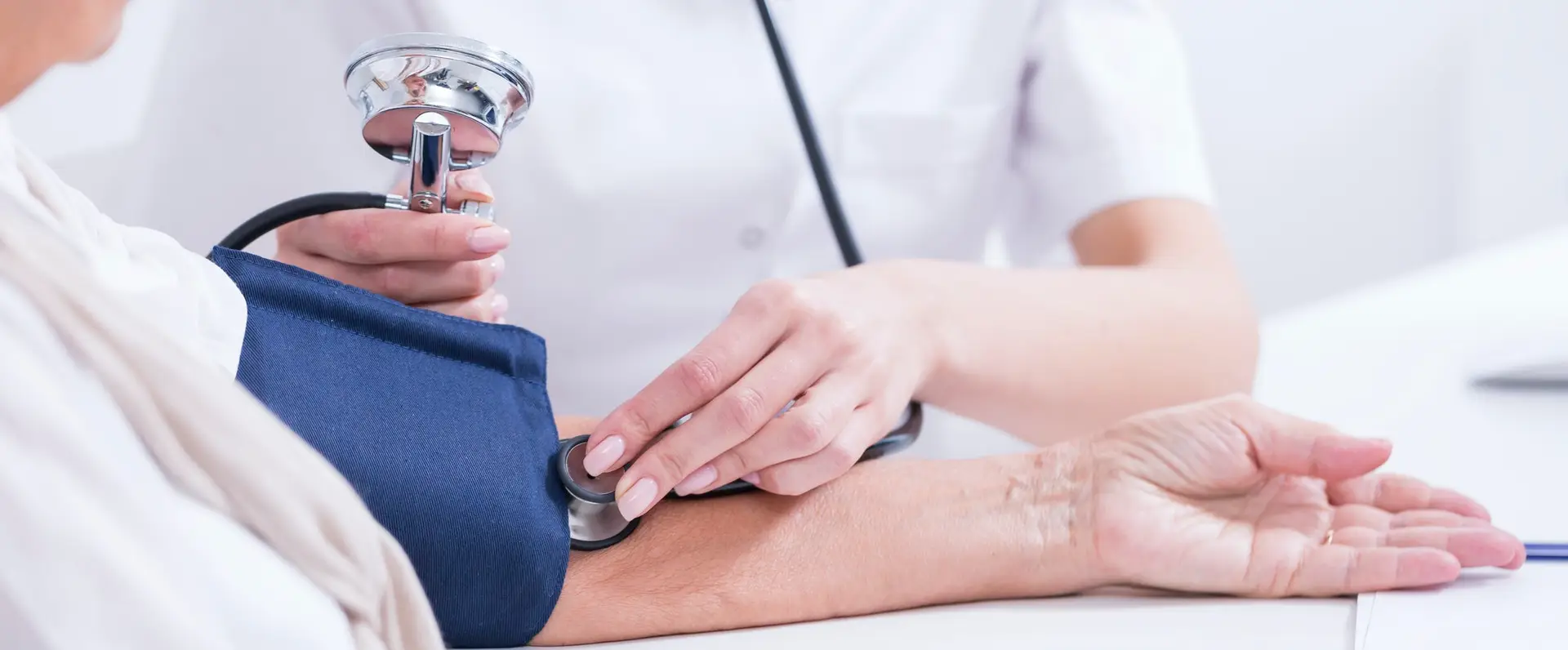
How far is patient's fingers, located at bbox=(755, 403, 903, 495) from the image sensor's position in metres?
0.67

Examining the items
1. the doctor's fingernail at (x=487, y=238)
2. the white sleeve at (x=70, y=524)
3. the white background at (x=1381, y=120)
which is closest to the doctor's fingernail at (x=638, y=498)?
the doctor's fingernail at (x=487, y=238)

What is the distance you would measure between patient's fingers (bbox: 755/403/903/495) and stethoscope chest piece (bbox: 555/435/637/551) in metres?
0.08

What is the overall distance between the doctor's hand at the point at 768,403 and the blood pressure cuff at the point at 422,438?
52 millimetres

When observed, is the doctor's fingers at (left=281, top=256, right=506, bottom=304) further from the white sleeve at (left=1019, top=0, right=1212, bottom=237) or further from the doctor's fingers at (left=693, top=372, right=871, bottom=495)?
the white sleeve at (left=1019, top=0, right=1212, bottom=237)

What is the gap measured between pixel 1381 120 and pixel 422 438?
6.28 ft

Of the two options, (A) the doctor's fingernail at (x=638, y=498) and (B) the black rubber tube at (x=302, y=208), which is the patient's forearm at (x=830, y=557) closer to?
(A) the doctor's fingernail at (x=638, y=498)

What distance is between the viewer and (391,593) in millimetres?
398

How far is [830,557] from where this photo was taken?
662 millimetres

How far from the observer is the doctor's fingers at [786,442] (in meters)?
0.65

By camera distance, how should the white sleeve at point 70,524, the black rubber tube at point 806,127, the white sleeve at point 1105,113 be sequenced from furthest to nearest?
the white sleeve at point 1105,113 < the black rubber tube at point 806,127 < the white sleeve at point 70,524

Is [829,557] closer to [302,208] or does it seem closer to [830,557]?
[830,557]

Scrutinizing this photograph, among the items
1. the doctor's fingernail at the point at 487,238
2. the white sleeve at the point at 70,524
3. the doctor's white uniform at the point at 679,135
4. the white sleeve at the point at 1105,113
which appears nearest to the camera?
the white sleeve at the point at 70,524

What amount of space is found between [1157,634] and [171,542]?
16.8 inches

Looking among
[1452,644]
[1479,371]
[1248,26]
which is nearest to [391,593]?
[1452,644]
